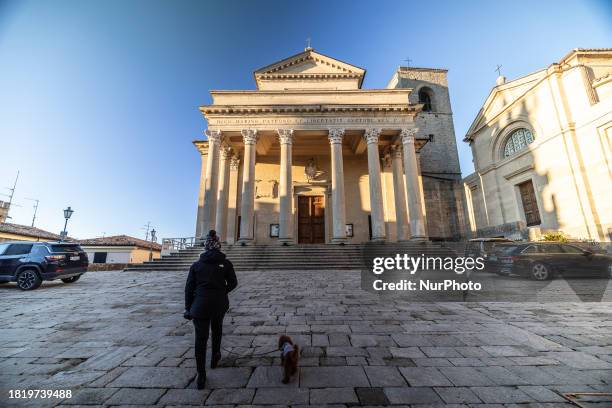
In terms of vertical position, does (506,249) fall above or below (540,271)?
above

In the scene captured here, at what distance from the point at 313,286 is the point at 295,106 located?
12.4 metres

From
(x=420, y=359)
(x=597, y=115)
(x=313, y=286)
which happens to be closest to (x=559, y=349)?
(x=420, y=359)

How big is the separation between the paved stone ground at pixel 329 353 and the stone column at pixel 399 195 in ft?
35.4

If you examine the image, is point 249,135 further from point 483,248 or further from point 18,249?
point 483,248

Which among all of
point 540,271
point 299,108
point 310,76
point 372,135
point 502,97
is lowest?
point 540,271

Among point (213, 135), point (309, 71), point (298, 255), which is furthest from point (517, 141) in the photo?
point (213, 135)

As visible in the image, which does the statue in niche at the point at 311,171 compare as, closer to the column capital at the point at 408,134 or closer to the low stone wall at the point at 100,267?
the column capital at the point at 408,134

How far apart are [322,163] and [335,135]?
405cm

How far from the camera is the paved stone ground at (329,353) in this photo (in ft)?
7.39

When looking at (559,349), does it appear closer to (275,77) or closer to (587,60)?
(587,60)

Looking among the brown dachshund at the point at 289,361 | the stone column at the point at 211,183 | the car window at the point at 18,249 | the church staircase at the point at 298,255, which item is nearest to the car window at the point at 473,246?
the church staircase at the point at 298,255

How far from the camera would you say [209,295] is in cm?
270

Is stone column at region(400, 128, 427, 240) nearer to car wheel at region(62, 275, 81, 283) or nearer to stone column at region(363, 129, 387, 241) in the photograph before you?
stone column at region(363, 129, 387, 241)

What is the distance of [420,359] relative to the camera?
2.92 meters
